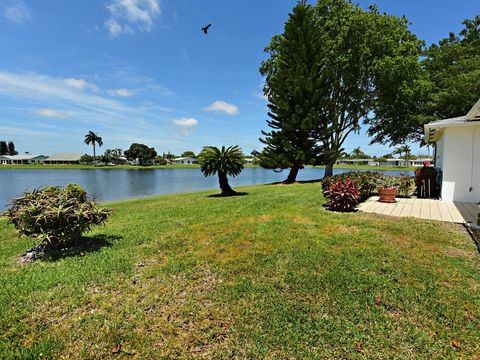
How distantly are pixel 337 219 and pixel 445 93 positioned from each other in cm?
1506

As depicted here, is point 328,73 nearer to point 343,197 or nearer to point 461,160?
point 461,160

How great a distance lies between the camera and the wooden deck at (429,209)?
19.1 feet

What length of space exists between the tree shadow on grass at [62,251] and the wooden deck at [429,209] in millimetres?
5740

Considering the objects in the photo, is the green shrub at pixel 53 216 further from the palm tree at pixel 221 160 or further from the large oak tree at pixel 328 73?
the large oak tree at pixel 328 73

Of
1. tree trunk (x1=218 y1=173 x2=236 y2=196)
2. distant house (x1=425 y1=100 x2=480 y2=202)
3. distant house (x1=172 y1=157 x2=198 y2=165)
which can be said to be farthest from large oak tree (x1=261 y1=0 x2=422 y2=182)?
distant house (x1=172 y1=157 x2=198 y2=165)

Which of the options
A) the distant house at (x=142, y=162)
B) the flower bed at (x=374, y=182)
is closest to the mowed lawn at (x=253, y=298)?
the flower bed at (x=374, y=182)

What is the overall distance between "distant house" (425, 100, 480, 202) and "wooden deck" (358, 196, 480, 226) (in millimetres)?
371

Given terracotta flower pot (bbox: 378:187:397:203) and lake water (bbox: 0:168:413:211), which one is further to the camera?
lake water (bbox: 0:168:413:211)

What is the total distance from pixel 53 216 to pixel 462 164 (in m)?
9.23

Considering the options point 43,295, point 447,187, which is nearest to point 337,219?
point 447,187

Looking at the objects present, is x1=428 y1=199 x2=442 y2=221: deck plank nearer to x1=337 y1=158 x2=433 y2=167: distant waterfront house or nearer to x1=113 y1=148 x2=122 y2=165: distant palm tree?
x1=337 y1=158 x2=433 y2=167: distant waterfront house

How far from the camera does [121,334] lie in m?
2.44

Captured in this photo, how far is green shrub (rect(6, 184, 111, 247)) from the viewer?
390 cm

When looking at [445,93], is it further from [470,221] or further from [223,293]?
[223,293]
